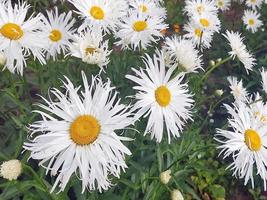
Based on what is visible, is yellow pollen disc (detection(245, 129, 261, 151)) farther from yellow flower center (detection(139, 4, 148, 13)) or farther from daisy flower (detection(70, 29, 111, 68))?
yellow flower center (detection(139, 4, 148, 13))

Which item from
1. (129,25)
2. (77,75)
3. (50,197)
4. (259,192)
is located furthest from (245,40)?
(50,197)

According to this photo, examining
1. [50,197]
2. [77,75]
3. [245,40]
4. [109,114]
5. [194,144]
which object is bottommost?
[50,197]

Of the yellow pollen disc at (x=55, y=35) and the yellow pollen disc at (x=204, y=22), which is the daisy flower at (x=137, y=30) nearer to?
the yellow pollen disc at (x=55, y=35)

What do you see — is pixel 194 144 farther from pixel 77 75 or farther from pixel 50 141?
pixel 50 141

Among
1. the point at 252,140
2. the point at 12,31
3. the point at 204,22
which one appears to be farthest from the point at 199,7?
the point at 12,31

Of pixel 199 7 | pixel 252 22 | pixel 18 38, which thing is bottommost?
pixel 18 38

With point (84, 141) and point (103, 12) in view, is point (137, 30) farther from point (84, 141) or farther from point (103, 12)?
point (84, 141)

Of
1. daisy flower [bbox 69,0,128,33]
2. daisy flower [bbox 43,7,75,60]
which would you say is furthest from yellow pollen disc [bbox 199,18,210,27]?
daisy flower [bbox 43,7,75,60]
